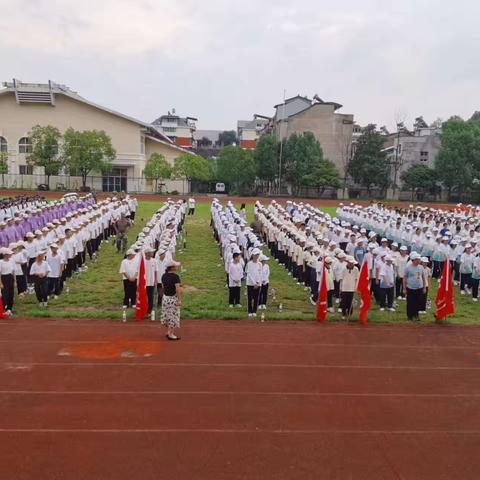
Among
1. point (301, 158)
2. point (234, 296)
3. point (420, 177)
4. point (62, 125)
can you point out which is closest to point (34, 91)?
point (62, 125)

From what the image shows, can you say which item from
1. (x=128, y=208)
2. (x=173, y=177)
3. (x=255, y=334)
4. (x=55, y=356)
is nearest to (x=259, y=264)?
(x=255, y=334)

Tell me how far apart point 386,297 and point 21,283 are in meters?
7.69

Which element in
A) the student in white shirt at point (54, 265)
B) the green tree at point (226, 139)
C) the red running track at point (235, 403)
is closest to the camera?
the red running track at point (235, 403)

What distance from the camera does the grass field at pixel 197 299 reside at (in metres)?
11.5

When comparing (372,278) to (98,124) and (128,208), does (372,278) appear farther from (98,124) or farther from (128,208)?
(98,124)

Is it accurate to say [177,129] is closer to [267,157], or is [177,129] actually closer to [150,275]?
[267,157]

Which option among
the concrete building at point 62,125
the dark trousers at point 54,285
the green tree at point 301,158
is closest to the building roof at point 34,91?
the concrete building at point 62,125

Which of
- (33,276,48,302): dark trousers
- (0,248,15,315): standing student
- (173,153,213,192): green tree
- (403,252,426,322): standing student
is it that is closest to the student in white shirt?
(33,276,48,302): dark trousers

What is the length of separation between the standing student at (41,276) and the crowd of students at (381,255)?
18.3ft

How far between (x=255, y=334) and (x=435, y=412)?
3.85m

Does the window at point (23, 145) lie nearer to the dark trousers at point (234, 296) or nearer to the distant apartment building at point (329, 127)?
the distant apartment building at point (329, 127)

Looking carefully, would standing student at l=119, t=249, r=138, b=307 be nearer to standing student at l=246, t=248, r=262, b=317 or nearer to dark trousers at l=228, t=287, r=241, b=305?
dark trousers at l=228, t=287, r=241, b=305

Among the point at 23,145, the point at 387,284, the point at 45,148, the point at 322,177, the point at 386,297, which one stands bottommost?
the point at 386,297

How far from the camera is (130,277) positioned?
37.7 feet
